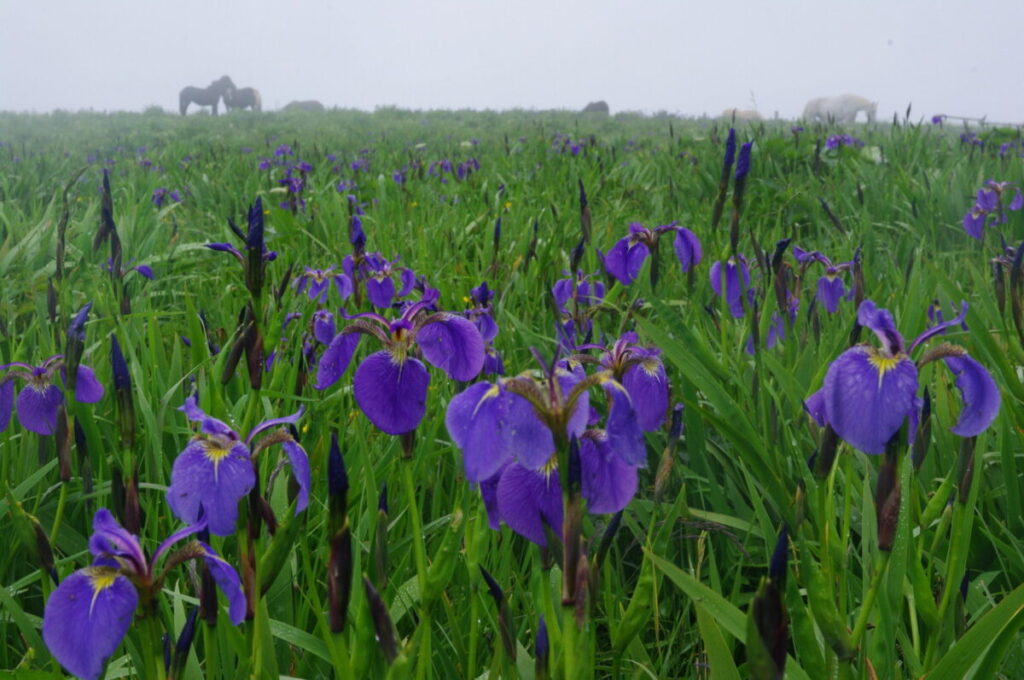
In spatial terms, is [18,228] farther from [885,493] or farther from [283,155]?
[885,493]

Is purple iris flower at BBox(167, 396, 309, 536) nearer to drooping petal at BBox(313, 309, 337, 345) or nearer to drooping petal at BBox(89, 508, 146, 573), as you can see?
drooping petal at BBox(89, 508, 146, 573)

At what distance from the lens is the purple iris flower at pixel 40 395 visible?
156 cm

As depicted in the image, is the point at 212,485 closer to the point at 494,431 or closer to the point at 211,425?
the point at 211,425

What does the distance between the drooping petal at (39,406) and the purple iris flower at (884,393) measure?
1.42 metres

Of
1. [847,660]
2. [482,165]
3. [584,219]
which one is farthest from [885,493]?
[482,165]

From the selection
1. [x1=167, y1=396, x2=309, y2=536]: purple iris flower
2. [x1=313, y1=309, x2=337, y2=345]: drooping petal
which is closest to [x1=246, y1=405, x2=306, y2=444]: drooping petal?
[x1=167, y1=396, x2=309, y2=536]: purple iris flower

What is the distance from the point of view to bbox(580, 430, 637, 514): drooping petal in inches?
38.8

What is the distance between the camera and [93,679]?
884mm

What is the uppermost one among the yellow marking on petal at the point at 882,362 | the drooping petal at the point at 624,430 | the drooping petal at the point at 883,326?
the drooping petal at the point at 883,326

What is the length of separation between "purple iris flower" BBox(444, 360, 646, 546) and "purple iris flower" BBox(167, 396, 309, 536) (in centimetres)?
25

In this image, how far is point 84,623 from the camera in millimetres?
888

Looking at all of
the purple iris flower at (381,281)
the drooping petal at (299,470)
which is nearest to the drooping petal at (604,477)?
the drooping petal at (299,470)

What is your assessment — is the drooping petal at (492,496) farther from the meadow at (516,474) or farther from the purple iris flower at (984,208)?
the purple iris flower at (984,208)

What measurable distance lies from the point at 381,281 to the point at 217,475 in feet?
5.88
